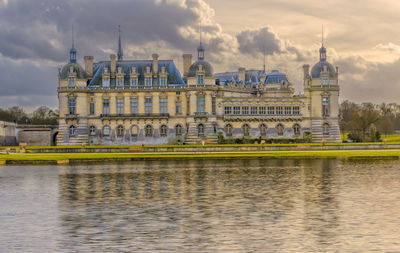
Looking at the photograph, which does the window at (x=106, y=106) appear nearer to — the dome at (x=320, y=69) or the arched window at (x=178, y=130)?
the arched window at (x=178, y=130)

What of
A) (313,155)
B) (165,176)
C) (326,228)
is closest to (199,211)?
(326,228)

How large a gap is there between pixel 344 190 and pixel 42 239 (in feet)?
58.5

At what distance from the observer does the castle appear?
4136 inches

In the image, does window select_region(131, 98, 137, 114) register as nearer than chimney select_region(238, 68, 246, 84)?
Yes

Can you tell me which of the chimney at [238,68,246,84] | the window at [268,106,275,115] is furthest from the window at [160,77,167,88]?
the chimney at [238,68,246,84]

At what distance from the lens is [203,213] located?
27016 mm

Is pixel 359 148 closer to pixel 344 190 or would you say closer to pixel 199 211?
pixel 344 190

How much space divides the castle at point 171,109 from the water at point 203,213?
59.6 metres

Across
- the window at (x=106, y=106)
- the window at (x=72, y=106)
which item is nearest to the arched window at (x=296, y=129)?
the window at (x=106, y=106)

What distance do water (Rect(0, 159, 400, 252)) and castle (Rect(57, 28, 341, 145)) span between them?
59.6 meters

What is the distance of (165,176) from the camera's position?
45.6 m

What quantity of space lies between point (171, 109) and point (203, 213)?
79.6m

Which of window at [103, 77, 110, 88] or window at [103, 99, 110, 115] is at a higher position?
window at [103, 77, 110, 88]

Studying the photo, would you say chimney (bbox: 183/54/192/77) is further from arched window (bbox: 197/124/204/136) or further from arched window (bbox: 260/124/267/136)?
arched window (bbox: 260/124/267/136)
